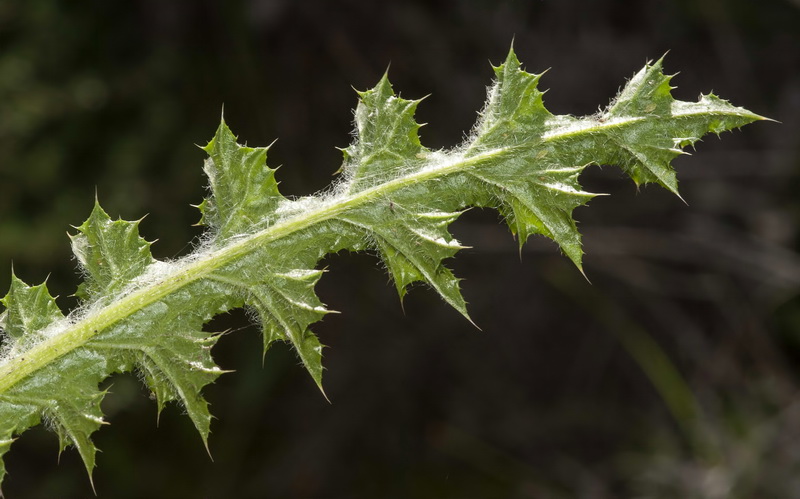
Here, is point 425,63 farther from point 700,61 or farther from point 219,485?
point 219,485

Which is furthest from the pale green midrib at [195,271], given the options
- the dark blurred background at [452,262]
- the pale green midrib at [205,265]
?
the dark blurred background at [452,262]

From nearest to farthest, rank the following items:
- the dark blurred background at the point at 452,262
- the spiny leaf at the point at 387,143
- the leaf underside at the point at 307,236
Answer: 1. the leaf underside at the point at 307,236
2. the spiny leaf at the point at 387,143
3. the dark blurred background at the point at 452,262

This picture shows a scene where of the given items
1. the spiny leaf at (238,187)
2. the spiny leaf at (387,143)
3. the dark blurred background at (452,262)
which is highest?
the dark blurred background at (452,262)

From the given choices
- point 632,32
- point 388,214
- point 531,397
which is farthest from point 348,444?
point 388,214

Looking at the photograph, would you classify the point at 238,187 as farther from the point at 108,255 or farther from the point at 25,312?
the point at 25,312

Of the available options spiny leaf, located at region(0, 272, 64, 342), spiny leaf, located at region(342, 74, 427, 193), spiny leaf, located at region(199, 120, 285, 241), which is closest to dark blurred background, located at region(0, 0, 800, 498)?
spiny leaf, located at region(0, 272, 64, 342)

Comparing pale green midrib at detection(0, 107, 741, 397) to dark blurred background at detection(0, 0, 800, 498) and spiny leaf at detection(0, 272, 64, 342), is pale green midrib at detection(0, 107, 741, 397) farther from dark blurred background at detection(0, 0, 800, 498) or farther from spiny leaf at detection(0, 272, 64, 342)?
dark blurred background at detection(0, 0, 800, 498)

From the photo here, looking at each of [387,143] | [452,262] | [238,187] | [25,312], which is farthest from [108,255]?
[452,262]

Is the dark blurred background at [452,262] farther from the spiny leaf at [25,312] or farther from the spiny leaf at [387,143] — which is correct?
the spiny leaf at [387,143]
